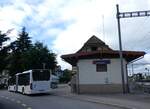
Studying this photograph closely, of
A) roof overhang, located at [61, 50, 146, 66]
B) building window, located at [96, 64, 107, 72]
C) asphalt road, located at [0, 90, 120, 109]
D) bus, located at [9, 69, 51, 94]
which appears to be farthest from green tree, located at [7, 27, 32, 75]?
asphalt road, located at [0, 90, 120, 109]

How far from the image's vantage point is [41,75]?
3928cm

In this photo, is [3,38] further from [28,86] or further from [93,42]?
[93,42]

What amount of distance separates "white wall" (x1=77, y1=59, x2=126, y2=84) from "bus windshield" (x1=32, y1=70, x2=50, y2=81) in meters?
3.88

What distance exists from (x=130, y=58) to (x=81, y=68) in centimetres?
586

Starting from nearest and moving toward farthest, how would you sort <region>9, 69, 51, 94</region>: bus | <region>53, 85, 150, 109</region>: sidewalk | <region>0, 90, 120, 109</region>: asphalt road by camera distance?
<region>53, 85, 150, 109</region>: sidewalk → <region>0, 90, 120, 109</region>: asphalt road → <region>9, 69, 51, 94</region>: bus

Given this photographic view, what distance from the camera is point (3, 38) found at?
26.5 m

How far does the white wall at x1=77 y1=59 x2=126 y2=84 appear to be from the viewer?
37.5 m

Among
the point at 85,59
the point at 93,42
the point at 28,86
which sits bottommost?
the point at 28,86

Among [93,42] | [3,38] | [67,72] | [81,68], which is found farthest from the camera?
[67,72]

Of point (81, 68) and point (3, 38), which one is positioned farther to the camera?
point (81, 68)

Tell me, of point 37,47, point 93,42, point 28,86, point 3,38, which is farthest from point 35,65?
point 3,38

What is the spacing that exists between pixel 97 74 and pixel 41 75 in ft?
20.7

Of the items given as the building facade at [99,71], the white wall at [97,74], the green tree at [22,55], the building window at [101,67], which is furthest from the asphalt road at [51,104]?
the green tree at [22,55]

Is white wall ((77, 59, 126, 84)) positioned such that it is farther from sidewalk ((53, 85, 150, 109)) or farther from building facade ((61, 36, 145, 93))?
sidewalk ((53, 85, 150, 109))
